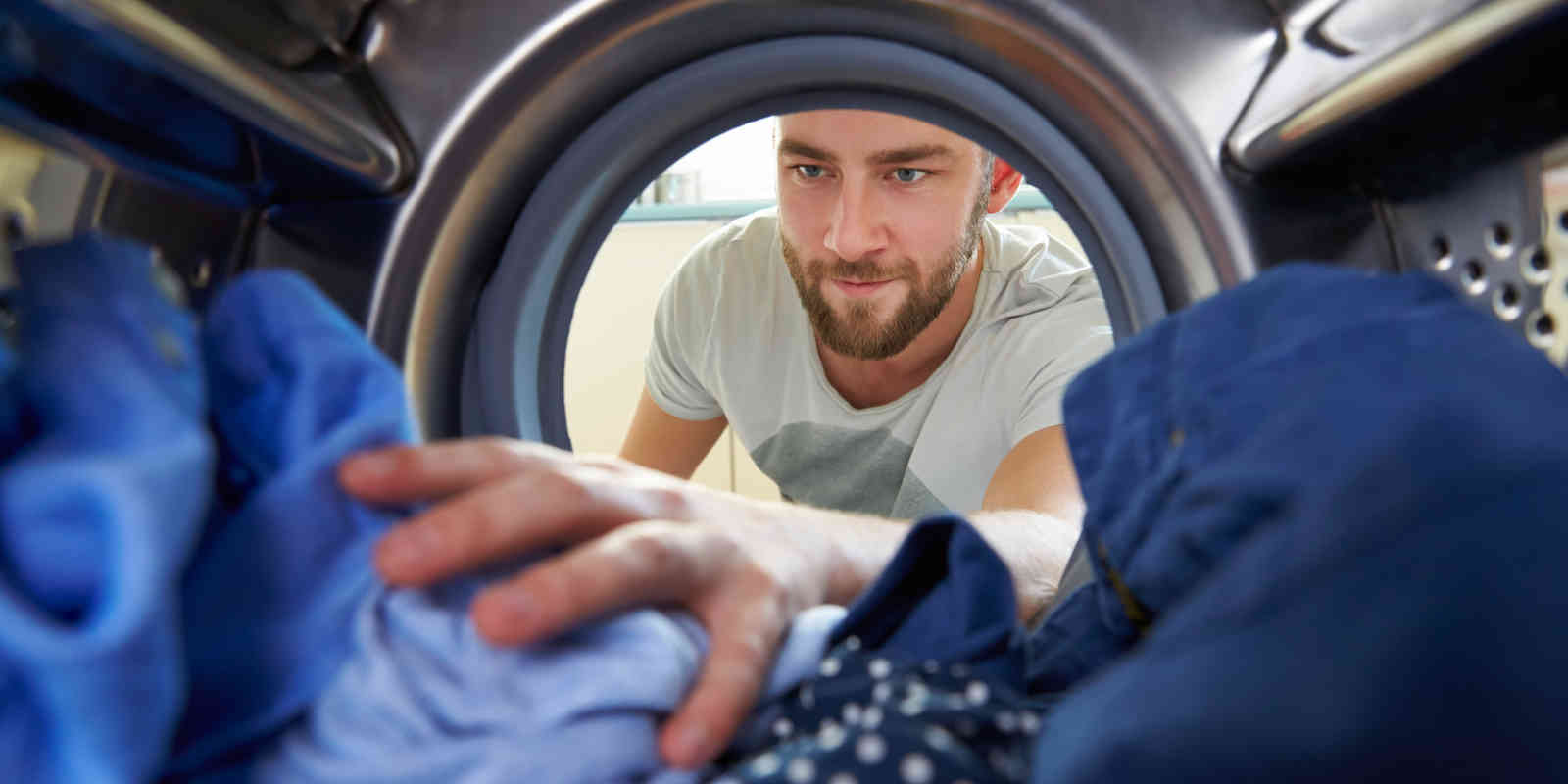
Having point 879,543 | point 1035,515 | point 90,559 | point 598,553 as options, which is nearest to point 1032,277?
point 1035,515

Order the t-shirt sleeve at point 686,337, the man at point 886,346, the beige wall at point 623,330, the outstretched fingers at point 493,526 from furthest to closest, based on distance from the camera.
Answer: the beige wall at point 623,330 < the t-shirt sleeve at point 686,337 < the man at point 886,346 < the outstretched fingers at point 493,526

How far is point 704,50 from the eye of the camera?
2.35ft

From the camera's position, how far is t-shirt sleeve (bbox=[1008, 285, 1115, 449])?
4.10 feet

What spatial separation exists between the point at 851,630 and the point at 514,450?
16 cm

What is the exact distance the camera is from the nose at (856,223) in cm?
135

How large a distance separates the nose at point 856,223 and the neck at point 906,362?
0.64 ft

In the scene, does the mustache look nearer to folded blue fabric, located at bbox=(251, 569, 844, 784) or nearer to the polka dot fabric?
the polka dot fabric

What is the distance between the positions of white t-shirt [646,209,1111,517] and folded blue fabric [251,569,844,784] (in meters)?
0.96

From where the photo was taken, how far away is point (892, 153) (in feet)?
4.29

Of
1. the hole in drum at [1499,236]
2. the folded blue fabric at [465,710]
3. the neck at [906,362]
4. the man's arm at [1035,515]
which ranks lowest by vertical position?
the man's arm at [1035,515]

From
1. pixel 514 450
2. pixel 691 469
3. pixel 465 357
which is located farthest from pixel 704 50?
pixel 691 469

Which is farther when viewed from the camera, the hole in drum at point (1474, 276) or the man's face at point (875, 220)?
the man's face at point (875, 220)

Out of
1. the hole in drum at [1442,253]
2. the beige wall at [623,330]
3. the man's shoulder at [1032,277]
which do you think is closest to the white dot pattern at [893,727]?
the hole in drum at [1442,253]

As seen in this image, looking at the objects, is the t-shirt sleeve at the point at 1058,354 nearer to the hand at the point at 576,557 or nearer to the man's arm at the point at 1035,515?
the man's arm at the point at 1035,515
